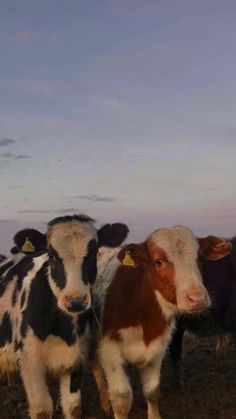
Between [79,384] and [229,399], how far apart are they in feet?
7.42

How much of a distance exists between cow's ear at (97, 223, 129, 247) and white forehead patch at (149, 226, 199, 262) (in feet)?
1.16

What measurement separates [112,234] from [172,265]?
32.8 inches

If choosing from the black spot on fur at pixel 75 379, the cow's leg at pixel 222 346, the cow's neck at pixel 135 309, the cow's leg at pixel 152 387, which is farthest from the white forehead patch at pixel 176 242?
the cow's leg at pixel 222 346

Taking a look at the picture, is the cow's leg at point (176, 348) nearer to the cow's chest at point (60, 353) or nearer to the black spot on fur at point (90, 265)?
the cow's chest at point (60, 353)

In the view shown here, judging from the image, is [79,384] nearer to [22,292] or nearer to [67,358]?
[67,358]

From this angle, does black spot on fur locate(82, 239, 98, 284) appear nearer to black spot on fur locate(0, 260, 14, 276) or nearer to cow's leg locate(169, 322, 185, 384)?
black spot on fur locate(0, 260, 14, 276)

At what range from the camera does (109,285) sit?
8320 millimetres

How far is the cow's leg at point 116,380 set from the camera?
7.61m

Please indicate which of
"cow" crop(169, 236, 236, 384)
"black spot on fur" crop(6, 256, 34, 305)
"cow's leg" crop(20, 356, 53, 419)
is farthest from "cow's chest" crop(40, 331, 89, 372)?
"cow" crop(169, 236, 236, 384)

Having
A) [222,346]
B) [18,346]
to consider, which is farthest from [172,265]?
[222,346]

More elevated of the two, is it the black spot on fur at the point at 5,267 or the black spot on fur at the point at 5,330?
the black spot on fur at the point at 5,267

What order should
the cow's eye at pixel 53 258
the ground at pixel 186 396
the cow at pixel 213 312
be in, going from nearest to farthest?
the cow's eye at pixel 53 258 < the ground at pixel 186 396 < the cow at pixel 213 312

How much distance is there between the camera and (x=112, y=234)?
7.78 m

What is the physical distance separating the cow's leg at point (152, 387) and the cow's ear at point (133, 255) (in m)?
1.18
